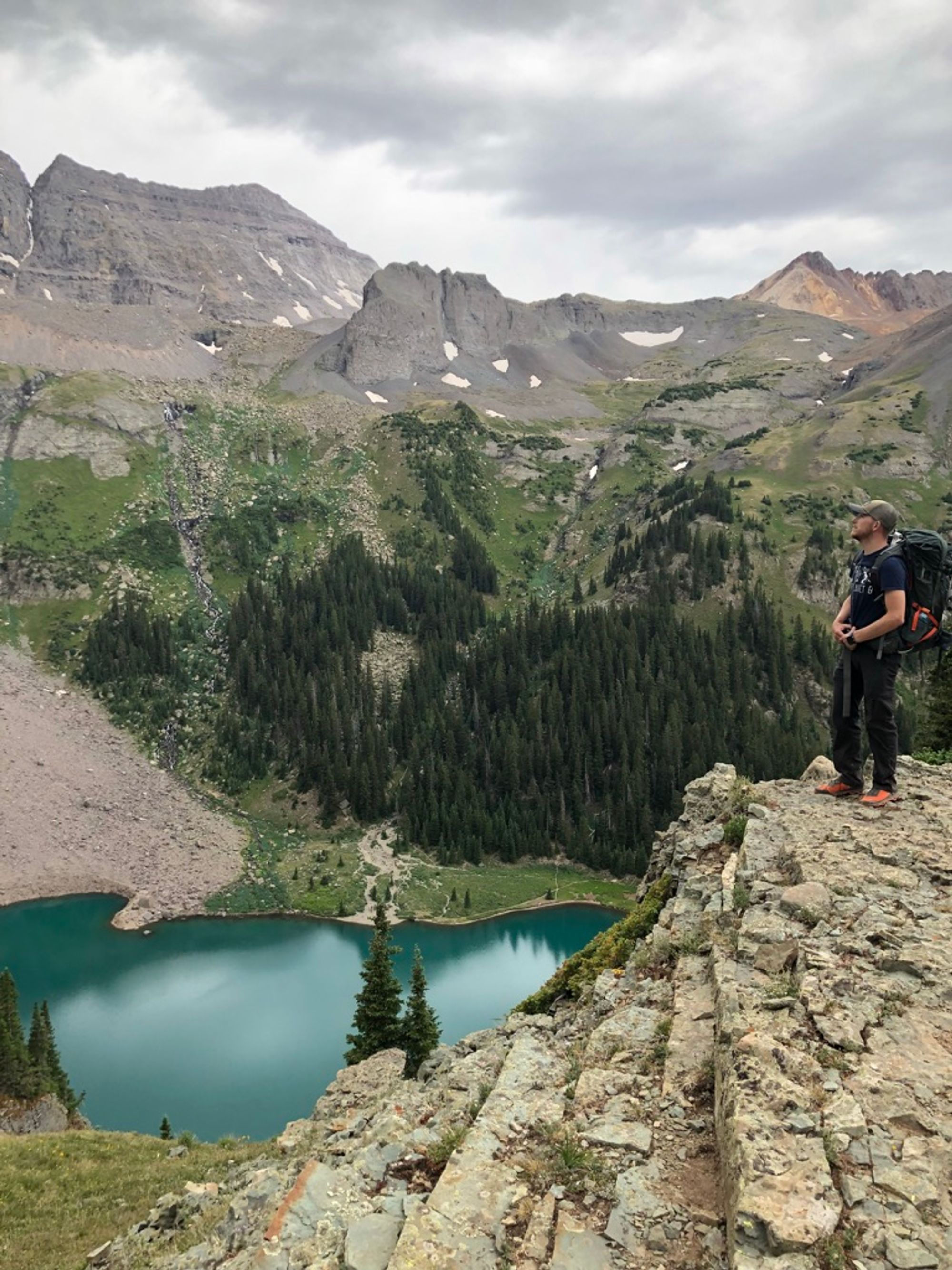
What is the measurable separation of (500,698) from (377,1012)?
74.1 meters

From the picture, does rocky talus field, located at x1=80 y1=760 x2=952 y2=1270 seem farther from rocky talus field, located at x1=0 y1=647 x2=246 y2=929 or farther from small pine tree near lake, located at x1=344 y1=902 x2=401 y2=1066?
rocky talus field, located at x1=0 y1=647 x2=246 y2=929

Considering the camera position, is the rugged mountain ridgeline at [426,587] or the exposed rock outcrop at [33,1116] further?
the rugged mountain ridgeline at [426,587]

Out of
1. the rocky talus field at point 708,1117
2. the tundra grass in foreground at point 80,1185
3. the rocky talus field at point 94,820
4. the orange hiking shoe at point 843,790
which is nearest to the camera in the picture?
the rocky talus field at point 708,1117

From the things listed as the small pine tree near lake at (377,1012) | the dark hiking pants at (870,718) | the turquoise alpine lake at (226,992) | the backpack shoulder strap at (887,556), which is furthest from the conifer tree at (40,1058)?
the backpack shoulder strap at (887,556)

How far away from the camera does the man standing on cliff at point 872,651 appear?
9922 mm

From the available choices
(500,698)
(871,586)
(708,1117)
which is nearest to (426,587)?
(500,698)

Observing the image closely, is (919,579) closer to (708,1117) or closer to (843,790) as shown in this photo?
(843,790)

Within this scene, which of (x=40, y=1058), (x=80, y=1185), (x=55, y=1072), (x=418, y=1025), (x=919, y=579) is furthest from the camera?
(x=55, y=1072)

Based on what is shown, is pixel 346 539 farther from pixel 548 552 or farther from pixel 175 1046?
pixel 175 1046

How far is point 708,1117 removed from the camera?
5.74m

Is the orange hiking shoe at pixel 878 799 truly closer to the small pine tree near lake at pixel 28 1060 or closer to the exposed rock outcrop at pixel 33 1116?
the exposed rock outcrop at pixel 33 1116

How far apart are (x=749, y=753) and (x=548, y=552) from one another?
73036 mm

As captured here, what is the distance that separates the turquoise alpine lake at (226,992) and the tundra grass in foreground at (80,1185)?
17.0m

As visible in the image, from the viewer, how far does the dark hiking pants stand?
33.4 ft
